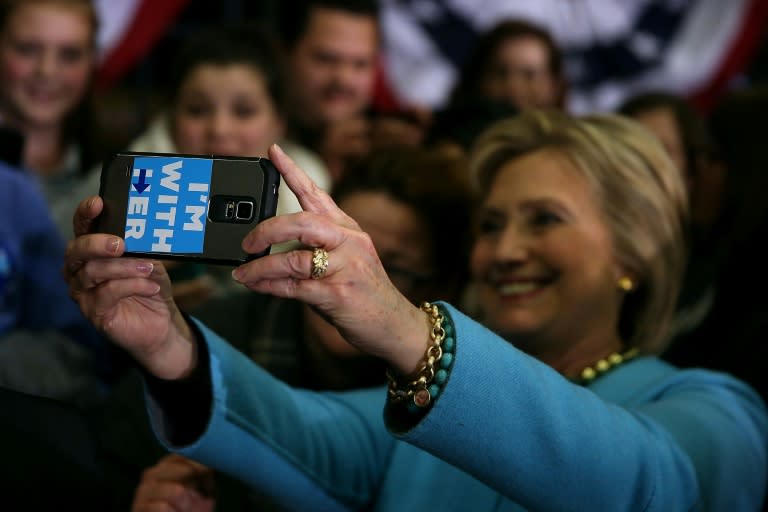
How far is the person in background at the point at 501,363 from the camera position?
1.00 metres

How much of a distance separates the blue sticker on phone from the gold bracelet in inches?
8.5

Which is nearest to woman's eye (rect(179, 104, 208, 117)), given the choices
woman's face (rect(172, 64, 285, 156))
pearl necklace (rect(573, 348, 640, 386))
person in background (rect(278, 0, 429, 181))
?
woman's face (rect(172, 64, 285, 156))

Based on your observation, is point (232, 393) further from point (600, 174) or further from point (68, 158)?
point (68, 158)

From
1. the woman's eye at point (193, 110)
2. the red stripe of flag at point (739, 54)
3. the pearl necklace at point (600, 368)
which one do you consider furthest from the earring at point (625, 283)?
the red stripe of flag at point (739, 54)

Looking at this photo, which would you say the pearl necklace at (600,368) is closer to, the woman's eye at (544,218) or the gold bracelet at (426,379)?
the woman's eye at (544,218)

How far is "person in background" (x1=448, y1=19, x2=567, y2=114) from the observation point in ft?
9.33

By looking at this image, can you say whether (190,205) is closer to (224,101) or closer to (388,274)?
(388,274)

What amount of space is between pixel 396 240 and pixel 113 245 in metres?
0.84

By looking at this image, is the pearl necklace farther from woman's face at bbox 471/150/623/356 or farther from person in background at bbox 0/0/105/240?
person in background at bbox 0/0/105/240

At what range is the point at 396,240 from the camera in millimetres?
1792

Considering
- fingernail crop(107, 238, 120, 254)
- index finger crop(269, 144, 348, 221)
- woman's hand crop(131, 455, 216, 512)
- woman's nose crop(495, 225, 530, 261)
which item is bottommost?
woman's hand crop(131, 455, 216, 512)

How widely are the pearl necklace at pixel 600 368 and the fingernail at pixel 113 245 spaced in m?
0.70

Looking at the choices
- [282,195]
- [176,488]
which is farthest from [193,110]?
[176,488]

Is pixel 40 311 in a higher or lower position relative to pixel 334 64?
lower
